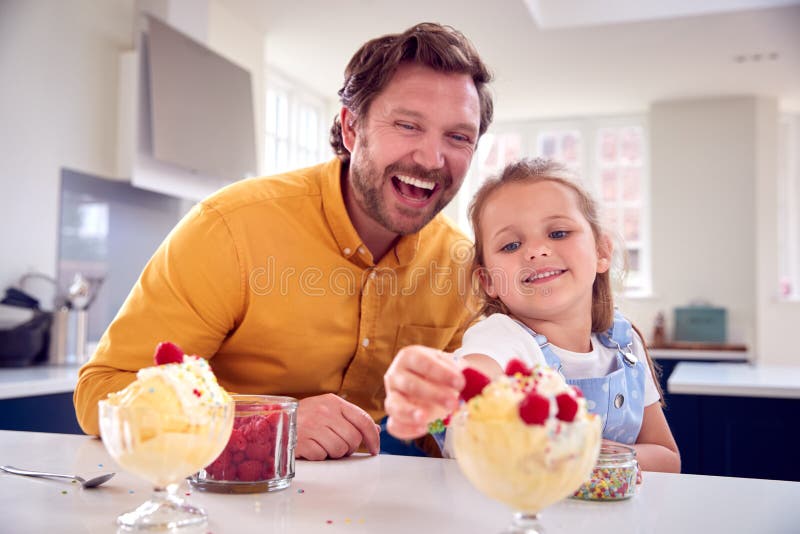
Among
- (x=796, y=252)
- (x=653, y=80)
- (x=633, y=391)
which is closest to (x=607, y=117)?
(x=653, y=80)

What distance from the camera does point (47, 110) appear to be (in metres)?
3.25

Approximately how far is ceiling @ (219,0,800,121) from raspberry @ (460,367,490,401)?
13.5 ft

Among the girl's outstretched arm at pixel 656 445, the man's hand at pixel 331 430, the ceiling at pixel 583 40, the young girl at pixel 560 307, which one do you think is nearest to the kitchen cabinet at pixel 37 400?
the man's hand at pixel 331 430

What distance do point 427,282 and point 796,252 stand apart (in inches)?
251

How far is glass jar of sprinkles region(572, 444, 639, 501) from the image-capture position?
2.86 ft

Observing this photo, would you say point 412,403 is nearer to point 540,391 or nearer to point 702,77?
point 540,391

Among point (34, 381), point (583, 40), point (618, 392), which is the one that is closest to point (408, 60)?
point (618, 392)

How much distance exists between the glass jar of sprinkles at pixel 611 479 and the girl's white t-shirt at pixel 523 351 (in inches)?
14.3

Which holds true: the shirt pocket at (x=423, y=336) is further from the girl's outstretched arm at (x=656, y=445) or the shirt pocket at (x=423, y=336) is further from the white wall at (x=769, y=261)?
the white wall at (x=769, y=261)

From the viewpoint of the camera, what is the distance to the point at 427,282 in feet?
5.84

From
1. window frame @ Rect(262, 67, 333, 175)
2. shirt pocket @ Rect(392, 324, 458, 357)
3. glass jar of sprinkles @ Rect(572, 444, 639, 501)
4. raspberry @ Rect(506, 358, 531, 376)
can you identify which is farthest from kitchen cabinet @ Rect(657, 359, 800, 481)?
window frame @ Rect(262, 67, 333, 175)

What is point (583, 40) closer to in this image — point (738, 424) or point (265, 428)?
point (738, 424)

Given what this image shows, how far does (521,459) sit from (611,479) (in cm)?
30

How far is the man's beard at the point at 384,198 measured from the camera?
1695mm
